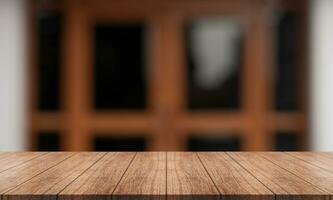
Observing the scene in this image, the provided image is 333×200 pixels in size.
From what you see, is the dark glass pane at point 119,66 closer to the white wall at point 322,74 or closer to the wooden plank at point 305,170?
the white wall at point 322,74

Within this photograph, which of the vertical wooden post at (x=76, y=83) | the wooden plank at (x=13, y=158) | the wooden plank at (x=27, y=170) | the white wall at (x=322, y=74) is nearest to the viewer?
the wooden plank at (x=27, y=170)

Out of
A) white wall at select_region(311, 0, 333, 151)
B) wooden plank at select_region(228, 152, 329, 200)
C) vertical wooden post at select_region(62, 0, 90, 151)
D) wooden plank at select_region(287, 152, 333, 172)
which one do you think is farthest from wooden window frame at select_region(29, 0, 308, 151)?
wooden plank at select_region(228, 152, 329, 200)

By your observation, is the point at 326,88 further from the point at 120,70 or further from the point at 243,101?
the point at 120,70

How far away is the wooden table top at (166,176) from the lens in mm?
1335

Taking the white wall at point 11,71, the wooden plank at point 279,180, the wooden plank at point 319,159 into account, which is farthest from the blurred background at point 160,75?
the wooden plank at point 279,180

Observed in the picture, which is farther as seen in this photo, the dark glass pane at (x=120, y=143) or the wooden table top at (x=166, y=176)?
the dark glass pane at (x=120, y=143)

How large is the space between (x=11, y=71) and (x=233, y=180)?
4.28 m

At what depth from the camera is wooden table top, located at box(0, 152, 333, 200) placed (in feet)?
4.38

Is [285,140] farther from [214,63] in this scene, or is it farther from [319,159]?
[319,159]

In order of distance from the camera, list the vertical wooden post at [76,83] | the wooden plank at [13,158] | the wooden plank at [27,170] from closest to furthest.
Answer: the wooden plank at [27,170]
the wooden plank at [13,158]
the vertical wooden post at [76,83]

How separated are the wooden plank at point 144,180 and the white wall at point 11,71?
3.59m

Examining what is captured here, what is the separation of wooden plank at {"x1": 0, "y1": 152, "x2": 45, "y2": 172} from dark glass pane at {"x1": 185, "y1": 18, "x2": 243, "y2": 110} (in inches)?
135

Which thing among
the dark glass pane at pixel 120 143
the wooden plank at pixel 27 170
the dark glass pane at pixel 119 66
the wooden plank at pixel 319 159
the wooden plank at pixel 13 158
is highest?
the dark glass pane at pixel 119 66

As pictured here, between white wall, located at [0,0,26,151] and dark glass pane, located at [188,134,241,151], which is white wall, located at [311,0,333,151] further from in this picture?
white wall, located at [0,0,26,151]
